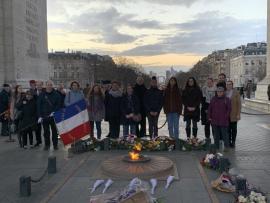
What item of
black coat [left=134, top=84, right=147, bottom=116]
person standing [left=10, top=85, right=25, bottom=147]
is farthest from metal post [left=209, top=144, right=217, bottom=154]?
person standing [left=10, top=85, right=25, bottom=147]

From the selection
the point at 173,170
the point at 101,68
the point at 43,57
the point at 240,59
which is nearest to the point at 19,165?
the point at 173,170

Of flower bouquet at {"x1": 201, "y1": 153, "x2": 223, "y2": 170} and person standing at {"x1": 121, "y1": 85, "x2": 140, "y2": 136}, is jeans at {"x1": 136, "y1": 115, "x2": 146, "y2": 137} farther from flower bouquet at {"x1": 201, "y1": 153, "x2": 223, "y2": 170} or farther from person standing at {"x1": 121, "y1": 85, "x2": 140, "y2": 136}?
flower bouquet at {"x1": 201, "y1": 153, "x2": 223, "y2": 170}

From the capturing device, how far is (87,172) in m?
8.82

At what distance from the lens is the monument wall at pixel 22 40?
79.3 feet

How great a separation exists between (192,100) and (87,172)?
4690 mm

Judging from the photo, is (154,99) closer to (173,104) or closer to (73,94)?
(173,104)

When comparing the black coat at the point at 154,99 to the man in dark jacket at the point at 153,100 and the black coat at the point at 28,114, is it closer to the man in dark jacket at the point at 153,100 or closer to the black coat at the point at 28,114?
the man in dark jacket at the point at 153,100

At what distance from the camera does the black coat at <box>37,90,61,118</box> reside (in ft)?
40.8

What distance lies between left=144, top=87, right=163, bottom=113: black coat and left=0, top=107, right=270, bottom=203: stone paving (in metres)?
2.03

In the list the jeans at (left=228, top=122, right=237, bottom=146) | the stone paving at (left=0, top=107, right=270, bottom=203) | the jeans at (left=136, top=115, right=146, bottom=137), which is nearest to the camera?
the stone paving at (left=0, top=107, right=270, bottom=203)

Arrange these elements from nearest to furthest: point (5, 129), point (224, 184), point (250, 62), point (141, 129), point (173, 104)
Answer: point (224, 184) < point (173, 104) < point (141, 129) < point (5, 129) < point (250, 62)

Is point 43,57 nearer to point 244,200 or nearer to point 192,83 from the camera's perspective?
point 192,83

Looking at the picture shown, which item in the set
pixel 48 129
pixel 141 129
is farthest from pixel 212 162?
pixel 48 129

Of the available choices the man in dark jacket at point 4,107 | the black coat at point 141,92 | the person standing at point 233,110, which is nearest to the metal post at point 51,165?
the black coat at point 141,92
